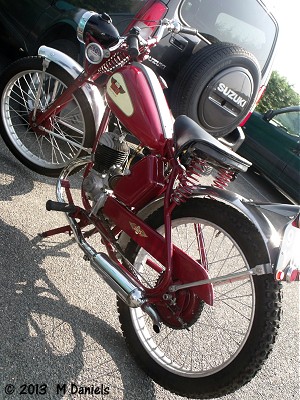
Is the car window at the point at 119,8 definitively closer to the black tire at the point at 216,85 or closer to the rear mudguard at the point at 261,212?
the black tire at the point at 216,85

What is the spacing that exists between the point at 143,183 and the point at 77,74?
1.14 metres

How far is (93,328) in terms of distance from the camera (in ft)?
6.95

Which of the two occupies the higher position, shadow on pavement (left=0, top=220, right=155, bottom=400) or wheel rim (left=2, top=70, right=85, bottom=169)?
wheel rim (left=2, top=70, right=85, bottom=169)

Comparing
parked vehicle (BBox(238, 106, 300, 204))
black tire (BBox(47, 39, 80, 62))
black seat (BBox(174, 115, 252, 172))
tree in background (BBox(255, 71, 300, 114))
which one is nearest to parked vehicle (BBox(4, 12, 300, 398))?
black seat (BBox(174, 115, 252, 172))

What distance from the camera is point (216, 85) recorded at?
297 centimetres

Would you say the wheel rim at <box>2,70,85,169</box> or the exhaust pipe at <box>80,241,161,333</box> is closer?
the exhaust pipe at <box>80,241,161,333</box>

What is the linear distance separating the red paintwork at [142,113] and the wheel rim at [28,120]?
2.25 ft

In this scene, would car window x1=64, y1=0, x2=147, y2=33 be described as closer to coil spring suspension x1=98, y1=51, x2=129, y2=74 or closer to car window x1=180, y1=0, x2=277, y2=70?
car window x1=180, y1=0, x2=277, y2=70

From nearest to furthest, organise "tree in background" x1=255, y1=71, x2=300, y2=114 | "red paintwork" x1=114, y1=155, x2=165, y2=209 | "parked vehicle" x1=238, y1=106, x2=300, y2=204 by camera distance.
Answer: "red paintwork" x1=114, y1=155, x2=165, y2=209, "parked vehicle" x1=238, y1=106, x2=300, y2=204, "tree in background" x1=255, y1=71, x2=300, y2=114

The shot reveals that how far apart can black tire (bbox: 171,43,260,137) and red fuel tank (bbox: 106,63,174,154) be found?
31.2 inches

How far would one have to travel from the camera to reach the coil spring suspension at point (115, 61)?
2.42 meters

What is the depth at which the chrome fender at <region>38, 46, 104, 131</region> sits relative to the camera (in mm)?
2773

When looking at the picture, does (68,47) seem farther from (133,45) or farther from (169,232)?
Answer: (169,232)

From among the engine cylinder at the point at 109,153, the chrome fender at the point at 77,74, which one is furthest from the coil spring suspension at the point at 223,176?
the chrome fender at the point at 77,74
